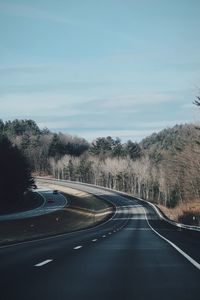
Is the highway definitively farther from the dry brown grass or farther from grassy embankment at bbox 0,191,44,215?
grassy embankment at bbox 0,191,44,215

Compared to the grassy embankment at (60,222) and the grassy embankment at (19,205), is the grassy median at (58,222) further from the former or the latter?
the grassy embankment at (19,205)

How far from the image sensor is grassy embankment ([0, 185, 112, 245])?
5092cm

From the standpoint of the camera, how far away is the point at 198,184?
10275 cm

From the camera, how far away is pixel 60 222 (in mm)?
81750

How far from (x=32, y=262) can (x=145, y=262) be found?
10.2ft

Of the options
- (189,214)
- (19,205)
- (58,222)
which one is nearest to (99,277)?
(189,214)

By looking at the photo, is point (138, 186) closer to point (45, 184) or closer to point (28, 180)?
point (45, 184)

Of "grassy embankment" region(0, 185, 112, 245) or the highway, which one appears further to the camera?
"grassy embankment" region(0, 185, 112, 245)

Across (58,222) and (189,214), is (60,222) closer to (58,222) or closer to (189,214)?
(58,222)

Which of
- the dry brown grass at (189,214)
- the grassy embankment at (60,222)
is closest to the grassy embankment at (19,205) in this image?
the grassy embankment at (60,222)

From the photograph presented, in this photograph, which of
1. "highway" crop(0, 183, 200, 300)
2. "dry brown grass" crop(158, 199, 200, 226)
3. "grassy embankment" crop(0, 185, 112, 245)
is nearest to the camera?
"highway" crop(0, 183, 200, 300)

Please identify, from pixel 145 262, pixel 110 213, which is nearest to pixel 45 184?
pixel 110 213

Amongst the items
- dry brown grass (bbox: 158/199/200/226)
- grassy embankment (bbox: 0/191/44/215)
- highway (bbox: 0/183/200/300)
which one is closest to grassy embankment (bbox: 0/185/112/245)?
grassy embankment (bbox: 0/191/44/215)

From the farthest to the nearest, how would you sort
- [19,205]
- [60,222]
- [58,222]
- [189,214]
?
[19,205] → [60,222] → [58,222] → [189,214]
